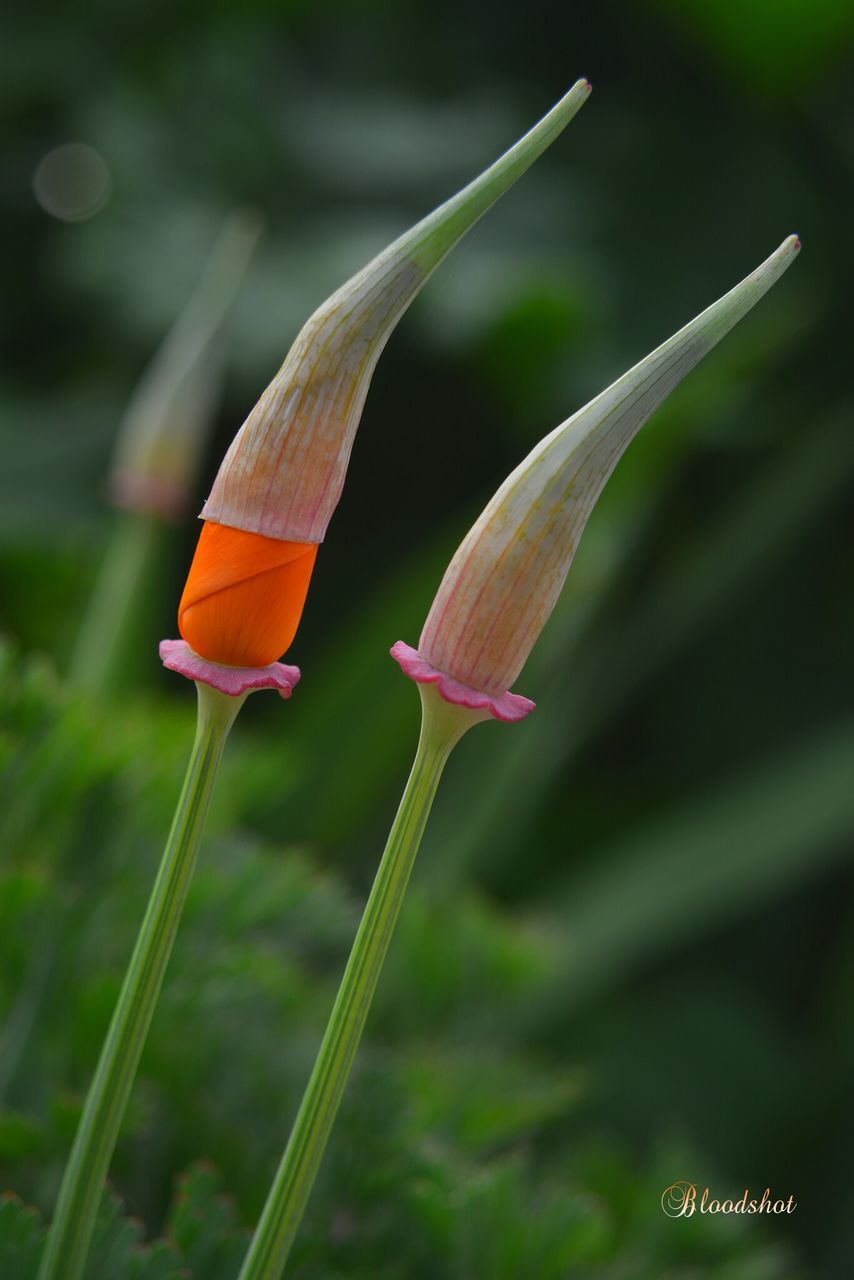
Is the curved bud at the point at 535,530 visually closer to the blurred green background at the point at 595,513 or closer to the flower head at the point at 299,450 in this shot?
the flower head at the point at 299,450

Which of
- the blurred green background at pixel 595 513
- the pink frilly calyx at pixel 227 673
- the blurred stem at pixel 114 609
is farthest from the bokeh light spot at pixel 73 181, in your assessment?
the pink frilly calyx at pixel 227 673

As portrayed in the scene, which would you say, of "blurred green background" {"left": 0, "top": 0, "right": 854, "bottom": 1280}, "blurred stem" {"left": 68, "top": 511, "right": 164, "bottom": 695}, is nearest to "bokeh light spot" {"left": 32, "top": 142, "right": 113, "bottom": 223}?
"blurred green background" {"left": 0, "top": 0, "right": 854, "bottom": 1280}

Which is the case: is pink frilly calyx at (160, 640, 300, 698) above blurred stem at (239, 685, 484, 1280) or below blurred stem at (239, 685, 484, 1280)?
above

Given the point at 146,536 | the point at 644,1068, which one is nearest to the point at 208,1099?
the point at 146,536

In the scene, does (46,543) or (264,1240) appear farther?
(46,543)

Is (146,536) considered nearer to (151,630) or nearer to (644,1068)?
(151,630)

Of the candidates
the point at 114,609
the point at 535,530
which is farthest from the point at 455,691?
the point at 114,609

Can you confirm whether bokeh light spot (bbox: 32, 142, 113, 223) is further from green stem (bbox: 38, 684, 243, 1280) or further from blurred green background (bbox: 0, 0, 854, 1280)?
green stem (bbox: 38, 684, 243, 1280)
